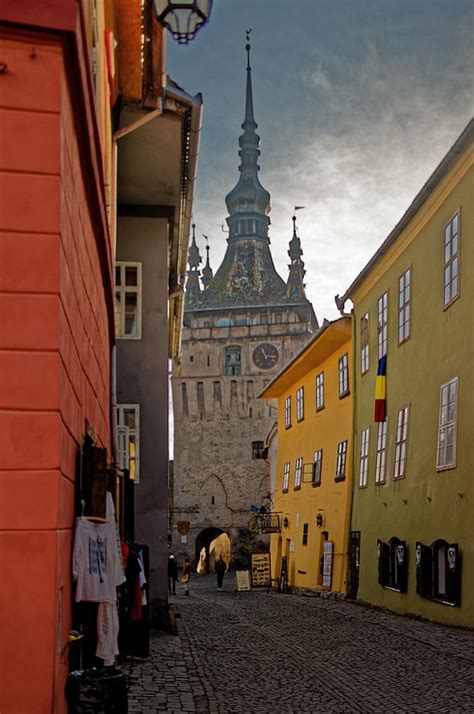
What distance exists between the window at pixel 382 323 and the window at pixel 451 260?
190 inches

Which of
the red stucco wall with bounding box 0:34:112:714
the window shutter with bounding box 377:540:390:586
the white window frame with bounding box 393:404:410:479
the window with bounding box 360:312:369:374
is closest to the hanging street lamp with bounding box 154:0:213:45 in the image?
the red stucco wall with bounding box 0:34:112:714

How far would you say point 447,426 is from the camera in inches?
687

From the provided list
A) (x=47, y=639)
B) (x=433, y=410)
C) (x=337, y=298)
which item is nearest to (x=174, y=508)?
(x=337, y=298)

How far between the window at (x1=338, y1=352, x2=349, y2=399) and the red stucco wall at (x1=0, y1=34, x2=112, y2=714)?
70.0 feet

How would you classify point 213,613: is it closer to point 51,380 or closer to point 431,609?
point 431,609

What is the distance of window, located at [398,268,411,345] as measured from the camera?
2067cm

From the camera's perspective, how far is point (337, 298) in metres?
26.7

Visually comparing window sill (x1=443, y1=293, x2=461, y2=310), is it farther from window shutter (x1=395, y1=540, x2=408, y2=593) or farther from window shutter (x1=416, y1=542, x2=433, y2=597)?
window shutter (x1=395, y1=540, x2=408, y2=593)

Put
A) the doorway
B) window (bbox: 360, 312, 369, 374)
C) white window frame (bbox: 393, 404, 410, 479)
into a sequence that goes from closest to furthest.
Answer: white window frame (bbox: 393, 404, 410, 479)
window (bbox: 360, 312, 369, 374)
the doorway

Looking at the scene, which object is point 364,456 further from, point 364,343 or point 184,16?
point 184,16

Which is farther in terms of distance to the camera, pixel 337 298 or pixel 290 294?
pixel 290 294

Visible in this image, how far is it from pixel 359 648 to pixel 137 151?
8170 mm

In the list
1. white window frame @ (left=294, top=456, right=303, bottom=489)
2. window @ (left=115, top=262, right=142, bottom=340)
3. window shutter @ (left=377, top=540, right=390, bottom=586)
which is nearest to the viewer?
window @ (left=115, top=262, right=142, bottom=340)

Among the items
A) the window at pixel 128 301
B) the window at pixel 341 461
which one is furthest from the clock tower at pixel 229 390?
the window at pixel 128 301
